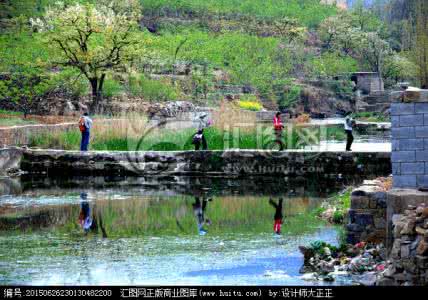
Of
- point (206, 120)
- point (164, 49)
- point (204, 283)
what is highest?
point (164, 49)

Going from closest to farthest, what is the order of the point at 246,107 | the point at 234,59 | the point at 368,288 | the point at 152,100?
1. the point at 368,288
2. the point at 152,100
3. the point at 246,107
4. the point at 234,59

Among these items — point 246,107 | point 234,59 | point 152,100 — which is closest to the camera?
point 152,100

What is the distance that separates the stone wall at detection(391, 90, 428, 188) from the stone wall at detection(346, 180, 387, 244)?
1.04 m

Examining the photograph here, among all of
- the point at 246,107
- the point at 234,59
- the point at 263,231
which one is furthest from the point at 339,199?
the point at 234,59

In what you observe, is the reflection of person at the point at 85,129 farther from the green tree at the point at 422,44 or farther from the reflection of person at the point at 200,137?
the green tree at the point at 422,44

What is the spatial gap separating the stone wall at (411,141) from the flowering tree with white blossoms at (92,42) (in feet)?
91.5

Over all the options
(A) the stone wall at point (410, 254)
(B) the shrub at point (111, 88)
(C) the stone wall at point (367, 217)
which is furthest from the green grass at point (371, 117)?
(A) the stone wall at point (410, 254)

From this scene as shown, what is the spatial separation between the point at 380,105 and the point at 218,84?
11257 millimetres

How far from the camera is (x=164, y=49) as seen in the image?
56.1 m

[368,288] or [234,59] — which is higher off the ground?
[234,59]

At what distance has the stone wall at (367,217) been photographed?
1585cm

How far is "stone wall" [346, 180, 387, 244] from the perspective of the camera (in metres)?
15.9

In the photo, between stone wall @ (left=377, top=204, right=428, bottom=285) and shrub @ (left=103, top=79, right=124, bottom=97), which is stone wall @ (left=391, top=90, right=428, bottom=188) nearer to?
stone wall @ (left=377, top=204, right=428, bottom=285)

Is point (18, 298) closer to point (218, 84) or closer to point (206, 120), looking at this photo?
point (206, 120)
